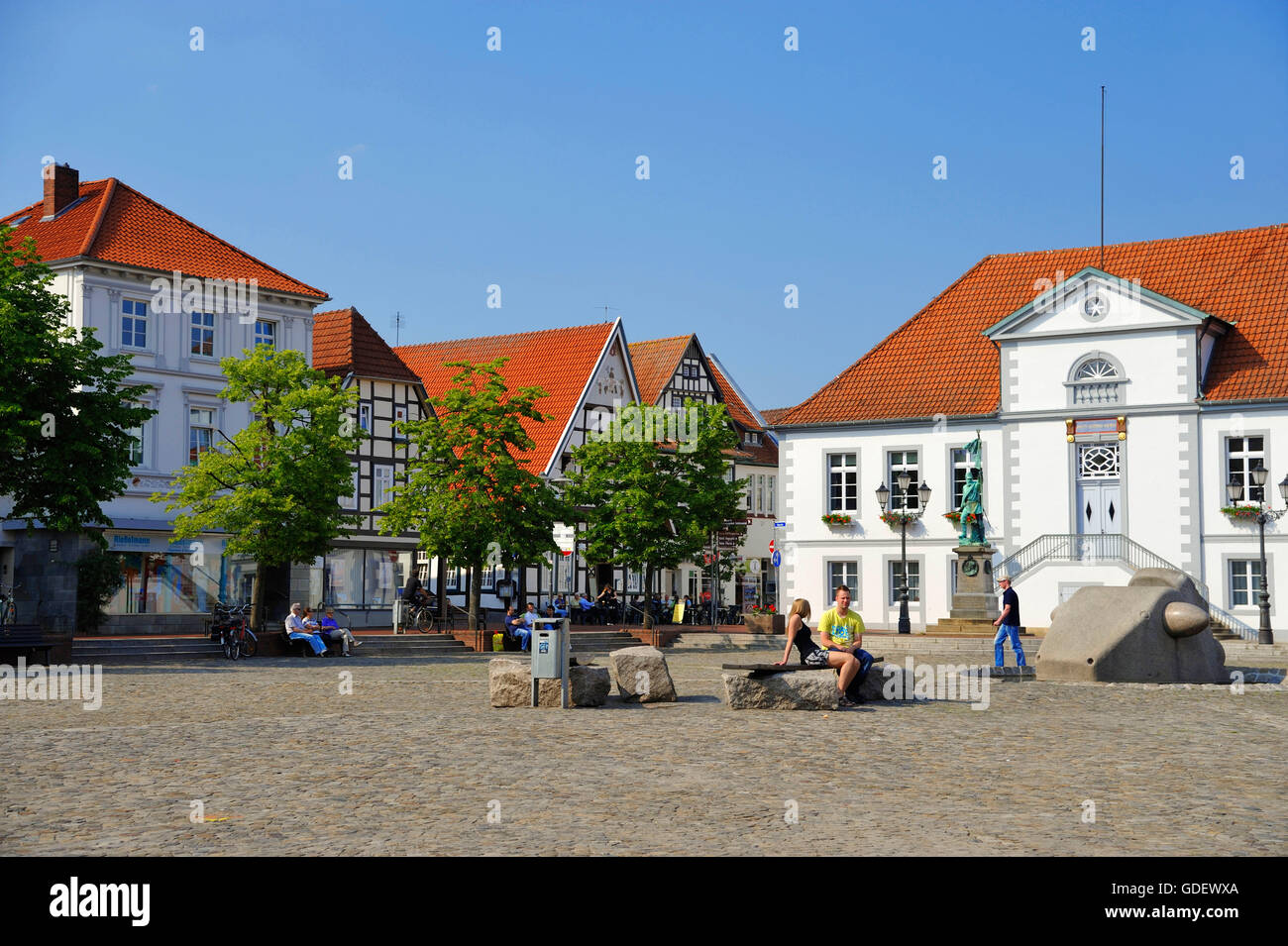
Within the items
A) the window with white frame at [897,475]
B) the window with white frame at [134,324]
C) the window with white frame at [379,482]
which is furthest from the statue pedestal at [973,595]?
the window with white frame at [134,324]

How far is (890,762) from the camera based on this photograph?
12453 millimetres

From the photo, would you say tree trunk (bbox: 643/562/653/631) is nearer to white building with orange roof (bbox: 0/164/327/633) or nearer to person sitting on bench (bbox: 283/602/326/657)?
person sitting on bench (bbox: 283/602/326/657)

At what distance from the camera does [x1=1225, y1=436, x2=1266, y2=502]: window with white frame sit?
4088 centimetres

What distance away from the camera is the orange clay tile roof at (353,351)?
5191 cm

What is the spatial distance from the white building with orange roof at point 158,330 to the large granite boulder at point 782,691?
2680 centimetres

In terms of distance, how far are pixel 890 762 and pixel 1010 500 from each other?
33.1 m

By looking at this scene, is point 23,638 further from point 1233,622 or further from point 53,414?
point 1233,622

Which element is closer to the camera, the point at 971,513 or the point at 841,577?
the point at 971,513

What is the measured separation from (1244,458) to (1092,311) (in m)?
5.89

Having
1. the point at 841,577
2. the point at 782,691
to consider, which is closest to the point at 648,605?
the point at 841,577

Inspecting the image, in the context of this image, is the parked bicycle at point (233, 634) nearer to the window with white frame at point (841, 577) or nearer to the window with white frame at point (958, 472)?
the window with white frame at point (841, 577)

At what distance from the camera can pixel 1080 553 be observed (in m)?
42.6

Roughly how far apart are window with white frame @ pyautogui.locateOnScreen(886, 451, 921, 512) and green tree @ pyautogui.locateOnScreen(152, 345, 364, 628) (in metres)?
18.9
